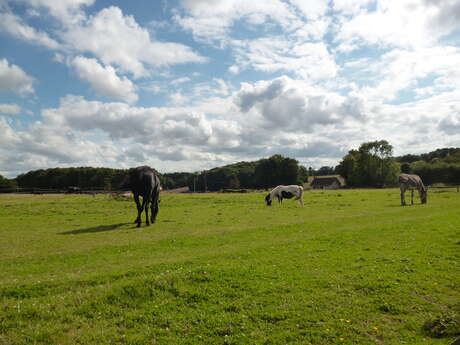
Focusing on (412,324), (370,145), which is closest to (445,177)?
(370,145)

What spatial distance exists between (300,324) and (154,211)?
15.5 m

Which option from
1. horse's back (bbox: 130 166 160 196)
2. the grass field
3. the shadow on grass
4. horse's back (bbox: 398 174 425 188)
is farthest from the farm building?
the grass field

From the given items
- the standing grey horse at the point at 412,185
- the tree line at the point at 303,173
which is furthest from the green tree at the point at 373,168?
the standing grey horse at the point at 412,185

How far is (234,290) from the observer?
25.5 feet

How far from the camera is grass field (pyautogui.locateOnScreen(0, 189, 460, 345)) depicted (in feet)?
19.4

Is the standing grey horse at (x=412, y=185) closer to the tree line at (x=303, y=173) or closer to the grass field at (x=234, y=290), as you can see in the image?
the grass field at (x=234, y=290)

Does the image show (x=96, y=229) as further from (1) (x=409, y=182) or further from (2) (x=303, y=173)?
(2) (x=303, y=173)

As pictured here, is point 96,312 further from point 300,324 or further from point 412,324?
point 412,324

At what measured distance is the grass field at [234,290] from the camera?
591 centimetres

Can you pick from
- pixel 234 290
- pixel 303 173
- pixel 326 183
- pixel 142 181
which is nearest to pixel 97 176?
pixel 303 173

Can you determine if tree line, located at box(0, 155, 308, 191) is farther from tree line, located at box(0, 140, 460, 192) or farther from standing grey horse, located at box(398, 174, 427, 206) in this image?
standing grey horse, located at box(398, 174, 427, 206)

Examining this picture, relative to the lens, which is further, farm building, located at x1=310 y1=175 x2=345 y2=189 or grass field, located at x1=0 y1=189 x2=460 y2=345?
farm building, located at x1=310 y1=175 x2=345 y2=189

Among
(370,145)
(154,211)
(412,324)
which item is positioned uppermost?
(370,145)

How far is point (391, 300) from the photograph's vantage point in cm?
710
